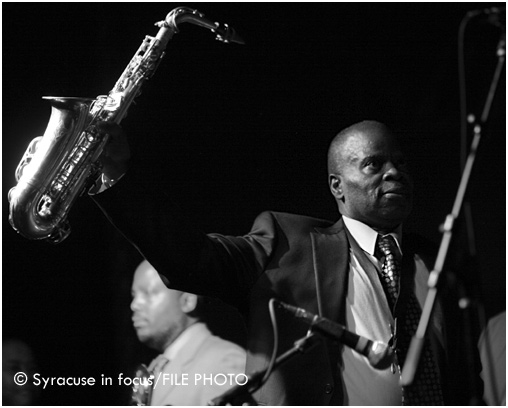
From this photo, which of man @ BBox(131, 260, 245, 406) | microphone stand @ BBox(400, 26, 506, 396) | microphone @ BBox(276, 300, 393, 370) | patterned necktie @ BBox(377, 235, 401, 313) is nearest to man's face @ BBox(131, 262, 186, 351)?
man @ BBox(131, 260, 245, 406)

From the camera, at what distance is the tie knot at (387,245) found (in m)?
3.84

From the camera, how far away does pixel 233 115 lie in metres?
4.22

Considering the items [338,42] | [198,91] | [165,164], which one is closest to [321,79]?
[338,42]

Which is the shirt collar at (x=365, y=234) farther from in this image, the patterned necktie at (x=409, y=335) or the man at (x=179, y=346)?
the man at (x=179, y=346)

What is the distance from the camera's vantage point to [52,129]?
3.66 metres

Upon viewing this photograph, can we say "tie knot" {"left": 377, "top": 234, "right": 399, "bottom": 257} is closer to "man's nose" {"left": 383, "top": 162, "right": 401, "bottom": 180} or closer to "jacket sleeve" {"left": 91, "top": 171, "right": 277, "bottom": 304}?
"man's nose" {"left": 383, "top": 162, "right": 401, "bottom": 180}

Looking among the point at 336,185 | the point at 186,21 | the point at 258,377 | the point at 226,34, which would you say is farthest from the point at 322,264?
the point at 186,21

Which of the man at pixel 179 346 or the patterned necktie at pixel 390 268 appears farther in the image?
the man at pixel 179 346

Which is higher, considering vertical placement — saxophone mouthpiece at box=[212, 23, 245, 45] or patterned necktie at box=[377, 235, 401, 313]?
saxophone mouthpiece at box=[212, 23, 245, 45]

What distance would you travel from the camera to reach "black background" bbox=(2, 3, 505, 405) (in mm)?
4090

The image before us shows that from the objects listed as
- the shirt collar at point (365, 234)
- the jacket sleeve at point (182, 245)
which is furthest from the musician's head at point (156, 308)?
the shirt collar at point (365, 234)

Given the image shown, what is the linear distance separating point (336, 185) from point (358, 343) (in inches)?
54.8

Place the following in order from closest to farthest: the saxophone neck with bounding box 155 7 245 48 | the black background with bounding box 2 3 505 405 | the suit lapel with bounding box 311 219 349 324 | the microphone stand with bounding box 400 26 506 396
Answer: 1. the microphone stand with bounding box 400 26 506 396
2. the suit lapel with bounding box 311 219 349 324
3. the saxophone neck with bounding box 155 7 245 48
4. the black background with bounding box 2 3 505 405

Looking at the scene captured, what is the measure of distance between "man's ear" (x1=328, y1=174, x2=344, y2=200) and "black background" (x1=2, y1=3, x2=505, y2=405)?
0.06 meters
